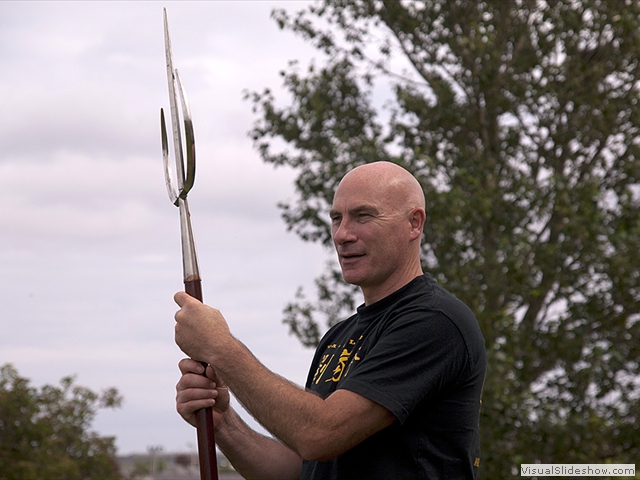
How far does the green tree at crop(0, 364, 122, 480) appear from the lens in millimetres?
14570

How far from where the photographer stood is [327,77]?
479 inches

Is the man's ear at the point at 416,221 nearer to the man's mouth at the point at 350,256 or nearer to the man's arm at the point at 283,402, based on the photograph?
the man's mouth at the point at 350,256

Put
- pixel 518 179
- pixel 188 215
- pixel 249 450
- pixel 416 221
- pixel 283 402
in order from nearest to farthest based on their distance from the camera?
pixel 283 402, pixel 188 215, pixel 416 221, pixel 249 450, pixel 518 179

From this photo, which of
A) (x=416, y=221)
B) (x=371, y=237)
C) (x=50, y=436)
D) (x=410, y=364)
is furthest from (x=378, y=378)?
(x=50, y=436)

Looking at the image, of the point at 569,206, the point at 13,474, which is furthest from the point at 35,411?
the point at 569,206

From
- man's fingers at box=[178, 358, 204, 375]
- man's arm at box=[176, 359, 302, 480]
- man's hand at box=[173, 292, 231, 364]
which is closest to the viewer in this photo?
man's hand at box=[173, 292, 231, 364]

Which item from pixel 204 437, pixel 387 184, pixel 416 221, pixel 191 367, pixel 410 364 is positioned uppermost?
pixel 387 184

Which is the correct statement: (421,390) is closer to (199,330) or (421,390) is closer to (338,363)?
(338,363)

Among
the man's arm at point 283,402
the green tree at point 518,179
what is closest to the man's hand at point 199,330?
the man's arm at point 283,402

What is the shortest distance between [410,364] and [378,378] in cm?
11

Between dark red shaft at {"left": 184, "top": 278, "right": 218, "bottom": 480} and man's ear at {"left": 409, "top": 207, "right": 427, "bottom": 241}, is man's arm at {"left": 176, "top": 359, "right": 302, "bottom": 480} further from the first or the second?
man's ear at {"left": 409, "top": 207, "right": 427, "bottom": 241}

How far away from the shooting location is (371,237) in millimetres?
3016

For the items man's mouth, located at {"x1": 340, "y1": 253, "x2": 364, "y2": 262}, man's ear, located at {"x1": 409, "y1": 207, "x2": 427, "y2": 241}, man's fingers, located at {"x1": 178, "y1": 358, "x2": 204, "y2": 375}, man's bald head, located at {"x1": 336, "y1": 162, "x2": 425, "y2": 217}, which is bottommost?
man's fingers, located at {"x1": 178, "y1": 358, "x2": 204, "y2": 375}

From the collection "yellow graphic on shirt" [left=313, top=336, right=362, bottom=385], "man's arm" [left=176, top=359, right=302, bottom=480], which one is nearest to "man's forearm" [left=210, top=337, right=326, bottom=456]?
"yellow graphic on shirt" [left=313, top=336, right=362, bottom=385]
